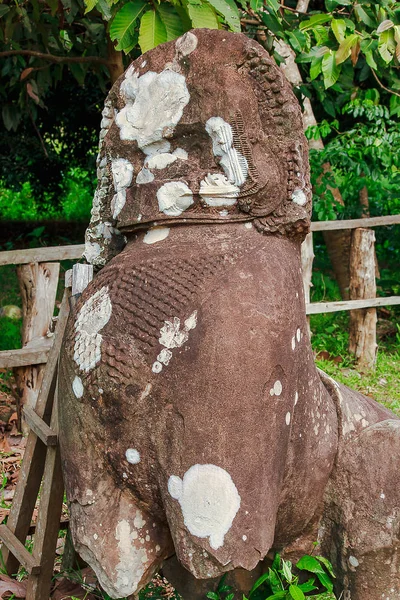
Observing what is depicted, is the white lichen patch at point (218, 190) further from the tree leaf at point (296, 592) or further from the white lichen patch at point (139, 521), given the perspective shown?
the tree leaf at point (296, 592)

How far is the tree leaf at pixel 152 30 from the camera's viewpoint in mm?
2568

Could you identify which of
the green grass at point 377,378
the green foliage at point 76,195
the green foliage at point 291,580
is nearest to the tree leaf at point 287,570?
the green foliage at point 291,580

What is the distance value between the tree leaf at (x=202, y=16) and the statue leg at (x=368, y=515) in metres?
1.40

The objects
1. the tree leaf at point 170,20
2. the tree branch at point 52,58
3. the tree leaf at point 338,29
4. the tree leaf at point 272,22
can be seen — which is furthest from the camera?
the tree branch at point 52,58

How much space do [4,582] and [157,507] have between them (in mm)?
1034

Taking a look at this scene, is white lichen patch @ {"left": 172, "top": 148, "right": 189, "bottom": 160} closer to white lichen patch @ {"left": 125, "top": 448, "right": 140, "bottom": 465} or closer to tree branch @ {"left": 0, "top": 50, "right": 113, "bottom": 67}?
white lichen patch @ {"left": 125, "top": 448, "right": 140, "bottom": 465}

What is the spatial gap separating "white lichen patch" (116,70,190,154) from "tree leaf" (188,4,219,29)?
0.64 meters

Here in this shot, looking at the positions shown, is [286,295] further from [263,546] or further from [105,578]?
[105,578]

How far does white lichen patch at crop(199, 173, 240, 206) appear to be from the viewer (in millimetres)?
1891

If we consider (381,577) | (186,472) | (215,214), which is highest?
(215,214)

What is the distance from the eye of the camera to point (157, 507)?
6.07ft

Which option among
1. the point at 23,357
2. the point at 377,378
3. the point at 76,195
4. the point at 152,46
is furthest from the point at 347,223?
the point at 76,195

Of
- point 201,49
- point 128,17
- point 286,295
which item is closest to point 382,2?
point 128,17

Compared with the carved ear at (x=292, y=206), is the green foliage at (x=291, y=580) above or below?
below
